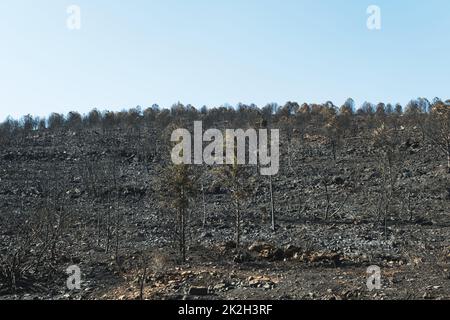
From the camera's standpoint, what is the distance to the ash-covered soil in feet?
58.8

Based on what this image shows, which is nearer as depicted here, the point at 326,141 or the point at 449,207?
the point at 449,207

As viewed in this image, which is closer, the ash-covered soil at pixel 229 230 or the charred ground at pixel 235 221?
the ash-covered soil at pixel 229 230

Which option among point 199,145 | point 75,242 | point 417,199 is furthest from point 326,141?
point 75,242

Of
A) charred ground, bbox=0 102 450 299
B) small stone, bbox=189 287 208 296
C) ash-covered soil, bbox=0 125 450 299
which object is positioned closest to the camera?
small stone, bbox=189 287 208 296

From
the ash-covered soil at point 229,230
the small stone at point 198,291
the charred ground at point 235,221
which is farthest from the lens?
the charred ground at point 235,221

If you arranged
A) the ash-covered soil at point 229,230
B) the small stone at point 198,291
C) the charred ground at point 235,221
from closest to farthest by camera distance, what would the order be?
the small stone at point 198,291 → the ash-covered soil at point 229,230 → the charred ground at point 235,221

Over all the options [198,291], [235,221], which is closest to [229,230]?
[235,221]

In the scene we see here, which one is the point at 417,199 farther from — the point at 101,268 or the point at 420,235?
the point at 101,268

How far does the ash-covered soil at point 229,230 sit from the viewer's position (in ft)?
58.8

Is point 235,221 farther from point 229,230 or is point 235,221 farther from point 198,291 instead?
point 198,291

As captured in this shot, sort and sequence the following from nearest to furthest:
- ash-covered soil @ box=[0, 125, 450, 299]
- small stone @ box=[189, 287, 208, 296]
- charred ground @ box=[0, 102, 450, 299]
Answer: small stone @ box=[189, 287, 208, 296] < ash-covered soil @ box=[0, 125, 450, 299] < charred ground @ box=[0, 102, 450, 299]

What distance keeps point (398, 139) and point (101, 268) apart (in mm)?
49895

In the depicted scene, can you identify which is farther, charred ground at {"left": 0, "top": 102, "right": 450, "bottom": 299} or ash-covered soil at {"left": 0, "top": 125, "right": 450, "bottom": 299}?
charred ground at {"left": 0, "top": 102, "right": 450, "bottom": 299}
